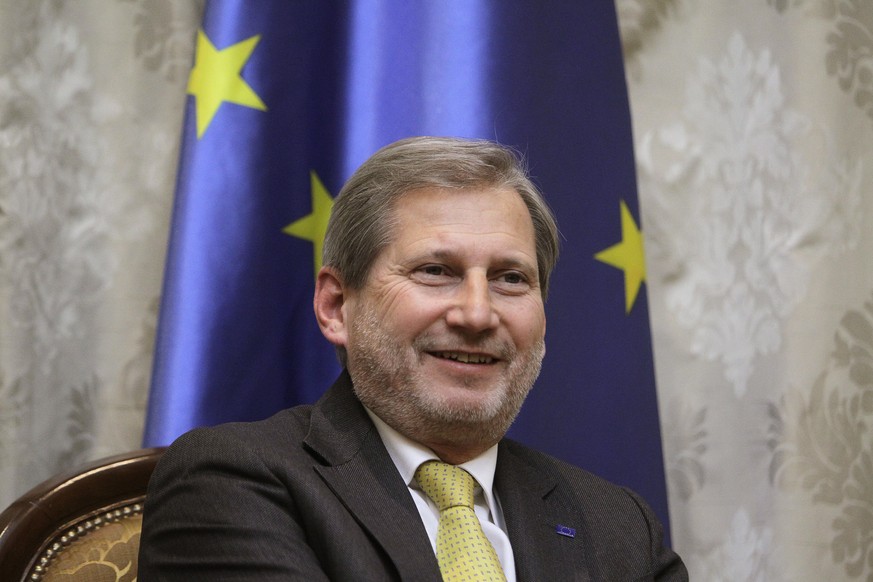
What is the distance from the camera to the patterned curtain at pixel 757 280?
305 cm

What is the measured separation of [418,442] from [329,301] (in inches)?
14.0

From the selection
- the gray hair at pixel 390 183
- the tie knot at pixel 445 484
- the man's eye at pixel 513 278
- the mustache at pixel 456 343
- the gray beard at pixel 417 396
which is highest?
the gray hair at pixel 390 183

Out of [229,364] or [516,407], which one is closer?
[516,407]

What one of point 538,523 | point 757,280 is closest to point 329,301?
point 538,523

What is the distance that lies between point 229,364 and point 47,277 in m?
0.59

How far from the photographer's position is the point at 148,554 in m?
1.73

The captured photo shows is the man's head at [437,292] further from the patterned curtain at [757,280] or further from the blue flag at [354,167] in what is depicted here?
the patterned curtain at [757,280]

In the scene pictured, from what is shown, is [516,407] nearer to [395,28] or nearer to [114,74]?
[395,28]

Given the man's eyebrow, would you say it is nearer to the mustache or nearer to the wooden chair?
the mustache

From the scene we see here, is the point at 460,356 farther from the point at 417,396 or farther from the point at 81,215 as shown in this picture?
the point at 81,215

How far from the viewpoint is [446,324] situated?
1946mm

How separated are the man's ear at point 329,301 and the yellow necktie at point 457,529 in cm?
36

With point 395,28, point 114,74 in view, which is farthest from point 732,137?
point 114,74

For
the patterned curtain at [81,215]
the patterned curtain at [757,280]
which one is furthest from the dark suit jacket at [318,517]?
the patterned curtain at [757,280]
